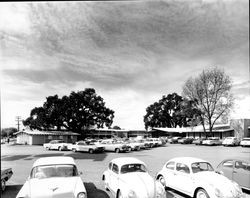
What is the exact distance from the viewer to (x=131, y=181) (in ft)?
24.6

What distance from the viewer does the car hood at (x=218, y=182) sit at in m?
6.90

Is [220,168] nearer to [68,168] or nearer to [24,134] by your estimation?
[68,168]

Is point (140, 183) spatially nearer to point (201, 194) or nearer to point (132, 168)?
point (132, 168)

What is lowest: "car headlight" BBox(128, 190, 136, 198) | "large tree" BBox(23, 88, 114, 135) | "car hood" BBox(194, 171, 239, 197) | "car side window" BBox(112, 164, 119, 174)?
"car headlight" BBox(128, 190, 136, 198)

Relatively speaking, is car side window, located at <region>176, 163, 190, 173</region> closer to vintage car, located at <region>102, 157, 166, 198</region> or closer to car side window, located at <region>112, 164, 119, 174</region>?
vintage car, located at <region>102, 157, 166, 198</region>

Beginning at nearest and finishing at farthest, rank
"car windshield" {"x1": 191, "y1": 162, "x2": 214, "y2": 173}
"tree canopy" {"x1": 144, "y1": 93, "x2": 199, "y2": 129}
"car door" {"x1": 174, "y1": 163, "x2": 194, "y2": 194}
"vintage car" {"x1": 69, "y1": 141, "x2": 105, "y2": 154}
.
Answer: "car door" {"x1": 174, "y1": 163, "x2": 194, "y2": 194}
"car windshield" {"x1": 191, "y1": 162, "x2": 214, "y2": 173}
"vintage car" {"x1": 69, "y1": 141, "x2": 105, "y2": 154}
"tree canopy" {"x1": 144, "y1": 93, "x2": 199, "y2": 129}

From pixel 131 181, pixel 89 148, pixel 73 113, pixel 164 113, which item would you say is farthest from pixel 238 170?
pixel 164 113

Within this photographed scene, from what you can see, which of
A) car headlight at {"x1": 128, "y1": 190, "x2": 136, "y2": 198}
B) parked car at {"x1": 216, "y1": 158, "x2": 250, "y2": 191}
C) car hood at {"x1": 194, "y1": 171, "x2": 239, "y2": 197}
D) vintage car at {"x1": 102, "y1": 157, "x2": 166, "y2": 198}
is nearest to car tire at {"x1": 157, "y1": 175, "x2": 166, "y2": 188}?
vintage car at {"x1": 102, "y1": 157, "x2": 166, "y2": 198}

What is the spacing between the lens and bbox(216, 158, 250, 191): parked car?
8812mm

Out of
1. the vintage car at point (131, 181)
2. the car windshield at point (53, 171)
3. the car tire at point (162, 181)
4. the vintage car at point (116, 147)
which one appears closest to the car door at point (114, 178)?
the vintage car at point (131, 181)

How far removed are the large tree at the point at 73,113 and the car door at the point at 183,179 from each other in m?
45.6

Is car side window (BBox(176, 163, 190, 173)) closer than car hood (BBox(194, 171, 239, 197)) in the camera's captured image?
No

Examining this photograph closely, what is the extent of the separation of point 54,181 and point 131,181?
262 cm

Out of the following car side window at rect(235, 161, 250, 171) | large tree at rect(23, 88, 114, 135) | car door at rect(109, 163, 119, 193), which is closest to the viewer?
car door at rect(109, 163, 119, 193)
